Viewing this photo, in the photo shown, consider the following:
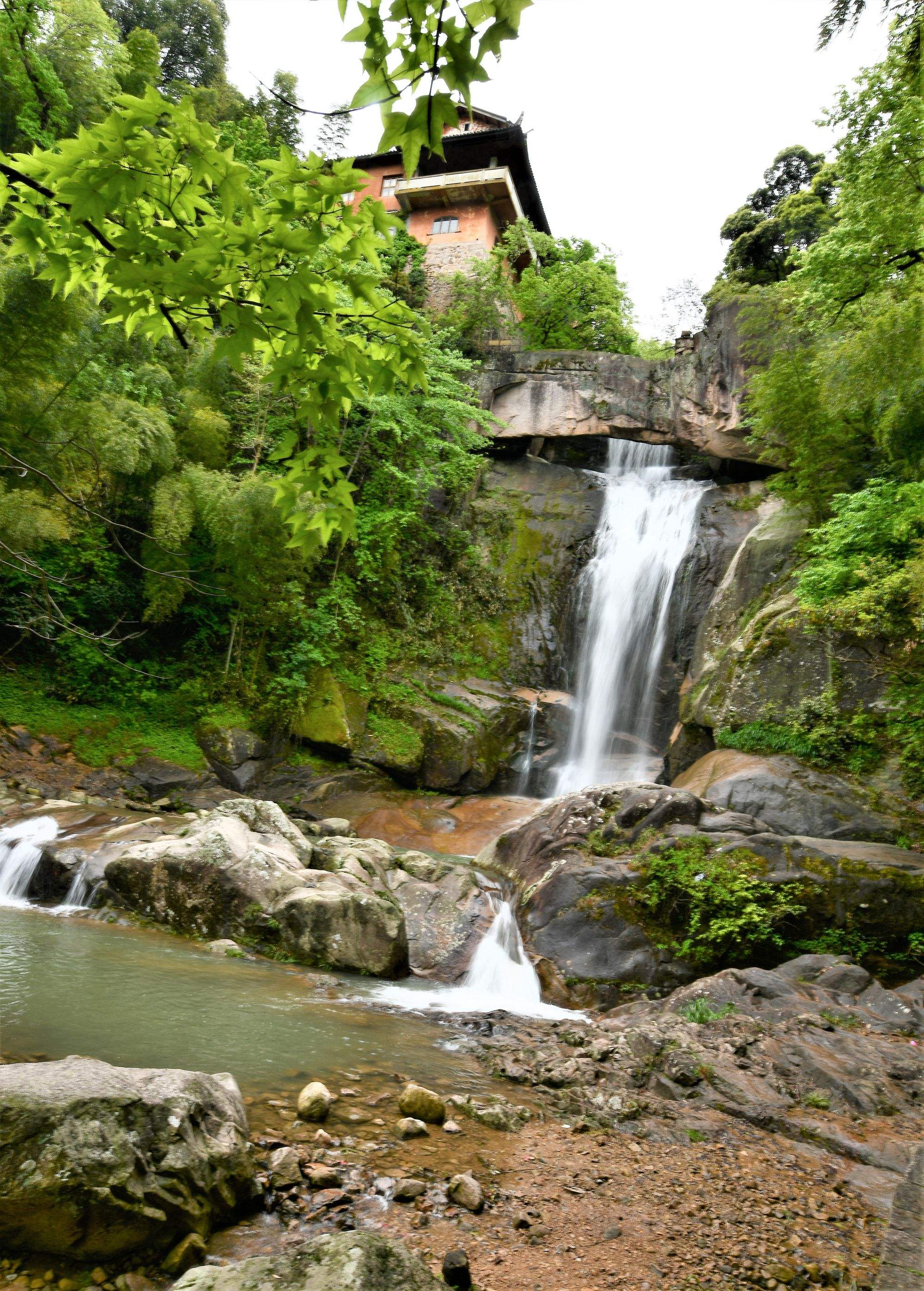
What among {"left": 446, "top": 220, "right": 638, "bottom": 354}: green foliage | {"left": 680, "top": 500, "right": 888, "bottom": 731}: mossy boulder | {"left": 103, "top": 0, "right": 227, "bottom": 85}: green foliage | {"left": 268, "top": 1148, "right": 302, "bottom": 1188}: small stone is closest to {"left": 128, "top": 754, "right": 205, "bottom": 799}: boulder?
{"left": 680, "top": 500, "right": 888, "bottom": 731}: mossy boulder

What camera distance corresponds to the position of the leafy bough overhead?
1891 mm

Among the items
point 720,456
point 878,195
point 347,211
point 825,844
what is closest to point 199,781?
point 825,844

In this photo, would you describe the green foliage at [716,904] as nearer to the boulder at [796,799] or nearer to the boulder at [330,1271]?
the boulder at [796,799]

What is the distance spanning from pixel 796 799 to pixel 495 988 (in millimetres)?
5032

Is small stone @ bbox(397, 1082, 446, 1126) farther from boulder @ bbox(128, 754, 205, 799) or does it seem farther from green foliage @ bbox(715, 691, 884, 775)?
boulder @ bbox(128, 754, 205, 799)

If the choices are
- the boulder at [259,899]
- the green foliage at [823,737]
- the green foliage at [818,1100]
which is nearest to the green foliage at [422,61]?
the green foliage at [818,1100]

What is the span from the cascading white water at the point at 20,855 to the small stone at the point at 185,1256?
722cm

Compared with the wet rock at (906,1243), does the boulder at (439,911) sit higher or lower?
lower

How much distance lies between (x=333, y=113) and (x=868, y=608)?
9605mm

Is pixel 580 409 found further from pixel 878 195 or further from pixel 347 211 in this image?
pixel 347 211

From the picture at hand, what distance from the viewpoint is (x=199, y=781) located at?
512 inches

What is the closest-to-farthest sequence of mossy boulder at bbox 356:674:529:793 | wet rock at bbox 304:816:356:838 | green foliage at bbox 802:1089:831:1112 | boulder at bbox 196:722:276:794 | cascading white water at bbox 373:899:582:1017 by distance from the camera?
green foliage at bbox 802:1089:831:1112
cascading white water at bbox 373:899:582:1017
wet rock at bbox 304:816:356:838
boulder at bbox 196:722:276:794
mossy boulder at bbox 356:674:529:793

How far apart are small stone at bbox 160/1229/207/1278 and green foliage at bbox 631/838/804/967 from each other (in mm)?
6416

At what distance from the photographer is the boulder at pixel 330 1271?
189cm
